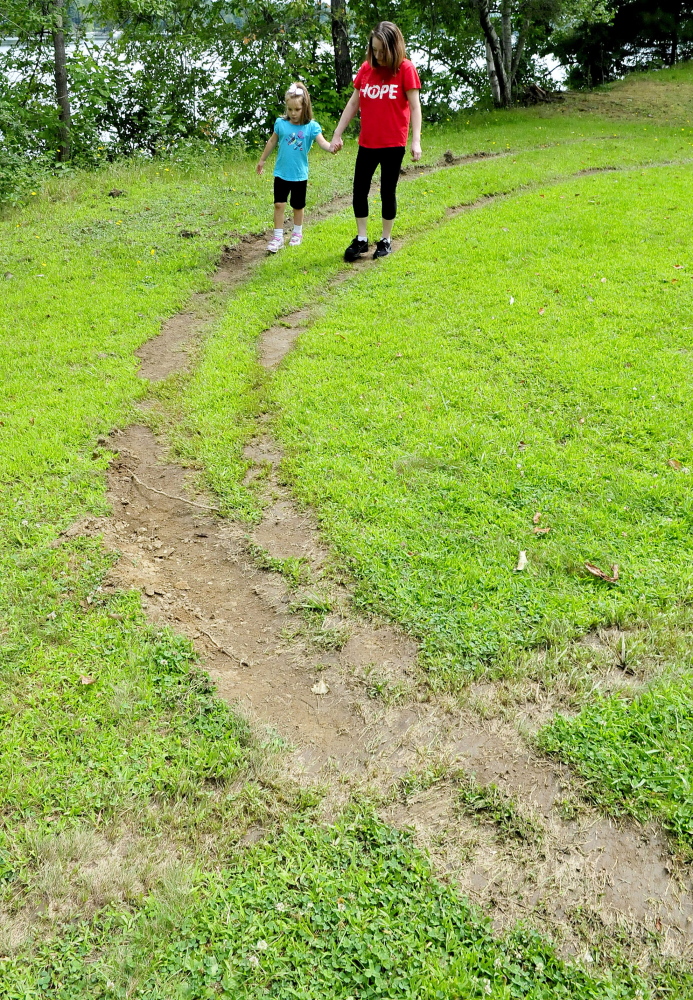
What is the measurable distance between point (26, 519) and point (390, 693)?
266 centimetres

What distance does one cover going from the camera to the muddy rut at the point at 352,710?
255 centimetres

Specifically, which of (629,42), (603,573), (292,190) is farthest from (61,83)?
(629,42)

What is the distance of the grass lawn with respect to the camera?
2441mm

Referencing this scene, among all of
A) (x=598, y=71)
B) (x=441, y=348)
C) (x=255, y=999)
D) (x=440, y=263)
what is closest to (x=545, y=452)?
(x=441, y=348)

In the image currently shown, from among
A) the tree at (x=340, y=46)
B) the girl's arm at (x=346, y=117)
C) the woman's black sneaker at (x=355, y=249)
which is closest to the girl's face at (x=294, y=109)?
the girl's arm at (x=346, y=117)

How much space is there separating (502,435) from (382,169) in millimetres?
4411

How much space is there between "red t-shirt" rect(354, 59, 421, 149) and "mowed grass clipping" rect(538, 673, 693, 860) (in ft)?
20.7

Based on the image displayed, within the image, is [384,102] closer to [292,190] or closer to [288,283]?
[292,190]

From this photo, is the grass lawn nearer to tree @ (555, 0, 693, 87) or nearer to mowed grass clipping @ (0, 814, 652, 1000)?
mowed grass clipping @ (0, 814, 652, 1000)

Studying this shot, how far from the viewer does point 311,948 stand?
2416mm

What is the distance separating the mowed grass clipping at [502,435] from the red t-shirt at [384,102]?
4.84ft

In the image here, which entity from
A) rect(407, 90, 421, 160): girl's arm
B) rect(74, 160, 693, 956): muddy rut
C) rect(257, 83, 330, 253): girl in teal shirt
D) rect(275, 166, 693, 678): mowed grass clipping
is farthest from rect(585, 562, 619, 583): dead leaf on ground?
rect(257, 83, 330, 253): girl in teal shirt

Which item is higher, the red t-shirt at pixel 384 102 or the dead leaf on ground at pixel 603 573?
the red t-shirt at pixel 384 102

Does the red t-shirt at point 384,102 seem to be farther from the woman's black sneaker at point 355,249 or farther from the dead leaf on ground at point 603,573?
the dead leaf on ground at point 603,573
